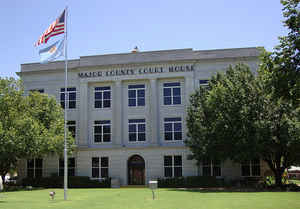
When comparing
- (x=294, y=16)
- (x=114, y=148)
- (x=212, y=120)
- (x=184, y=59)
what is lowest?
(x=114, y=148)

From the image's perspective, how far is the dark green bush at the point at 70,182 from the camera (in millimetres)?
37781

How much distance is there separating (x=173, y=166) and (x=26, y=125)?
15633 mm

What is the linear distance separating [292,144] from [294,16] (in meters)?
16.4

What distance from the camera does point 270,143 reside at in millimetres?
29750

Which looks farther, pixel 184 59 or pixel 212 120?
pixel 184 59

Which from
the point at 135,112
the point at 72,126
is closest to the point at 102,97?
the point at 135,112

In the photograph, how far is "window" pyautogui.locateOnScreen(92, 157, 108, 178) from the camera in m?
39.9

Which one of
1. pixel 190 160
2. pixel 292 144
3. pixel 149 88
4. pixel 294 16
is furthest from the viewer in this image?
pixel 149 88

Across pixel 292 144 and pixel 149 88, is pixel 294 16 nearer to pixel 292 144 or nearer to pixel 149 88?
pixel 292 144

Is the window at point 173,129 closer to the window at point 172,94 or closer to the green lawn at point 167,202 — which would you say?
the window at point 172,94

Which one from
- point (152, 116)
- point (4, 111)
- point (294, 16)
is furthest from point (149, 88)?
point (294, 16)

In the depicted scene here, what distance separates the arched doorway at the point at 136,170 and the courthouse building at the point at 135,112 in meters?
0.11

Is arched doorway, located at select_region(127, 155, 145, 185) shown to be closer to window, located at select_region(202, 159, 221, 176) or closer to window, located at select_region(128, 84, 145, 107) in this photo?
window, located at select_region(128, 84, 145, 107)

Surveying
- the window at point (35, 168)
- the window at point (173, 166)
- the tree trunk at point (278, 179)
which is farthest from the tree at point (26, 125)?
the tree trunk at point (278, 179)
